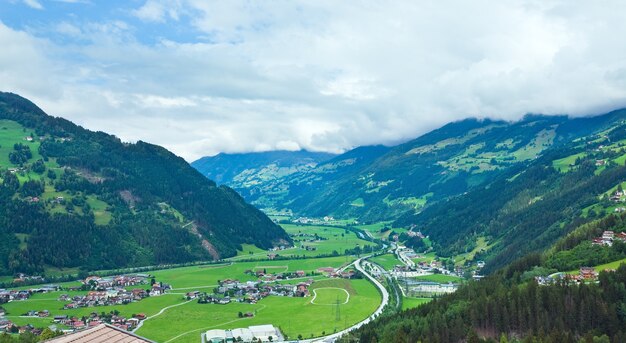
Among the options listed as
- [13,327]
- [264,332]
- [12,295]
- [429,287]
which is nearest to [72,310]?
[13,327]

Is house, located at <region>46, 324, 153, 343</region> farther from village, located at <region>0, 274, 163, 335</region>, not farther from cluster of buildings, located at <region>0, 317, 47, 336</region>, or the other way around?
cluster of buildings, located at <region>0, 317, 47, 336</region>

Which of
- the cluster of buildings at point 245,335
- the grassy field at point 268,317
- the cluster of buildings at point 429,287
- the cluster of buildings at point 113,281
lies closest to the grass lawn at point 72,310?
the grassy field at point 268,317

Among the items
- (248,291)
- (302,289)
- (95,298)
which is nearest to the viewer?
(95,298)

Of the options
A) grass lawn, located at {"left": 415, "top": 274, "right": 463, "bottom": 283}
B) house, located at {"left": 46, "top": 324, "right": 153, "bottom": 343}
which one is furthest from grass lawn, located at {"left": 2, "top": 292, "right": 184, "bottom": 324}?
grass lawn, located at {"left": 415, "top": 274, "right": 463, "bottom": 283}

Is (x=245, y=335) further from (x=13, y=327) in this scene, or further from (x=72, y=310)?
(x=72, y=310)

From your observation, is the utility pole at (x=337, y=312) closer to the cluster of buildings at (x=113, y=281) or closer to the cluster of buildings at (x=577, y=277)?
the cluster of buildings at (x=577, y=277)

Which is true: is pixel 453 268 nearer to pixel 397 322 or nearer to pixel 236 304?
pixel 236 304
